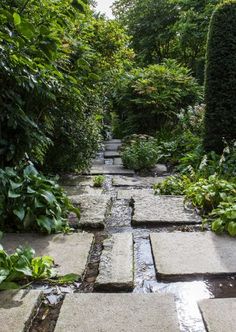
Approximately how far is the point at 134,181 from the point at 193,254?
2.61 meters

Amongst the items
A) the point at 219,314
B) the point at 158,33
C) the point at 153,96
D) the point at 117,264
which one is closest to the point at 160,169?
the point at 153,96

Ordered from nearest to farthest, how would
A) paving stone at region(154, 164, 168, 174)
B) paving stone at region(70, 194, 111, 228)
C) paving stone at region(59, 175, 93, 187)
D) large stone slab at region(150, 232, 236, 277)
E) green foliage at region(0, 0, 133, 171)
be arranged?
green foliage at region(0, 0, 133, 171), large stone slab at region(150, 232, 236, 277), paving stone at region(70, 194, 111, 228), paving stone at region(59, 175, 93, 187), paving stone at region(154, 164, 168, 174)

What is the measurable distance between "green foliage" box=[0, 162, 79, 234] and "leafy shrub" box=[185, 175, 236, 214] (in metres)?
1.22

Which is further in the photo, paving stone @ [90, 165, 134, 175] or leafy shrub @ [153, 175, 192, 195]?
paving stone @ [90, 165, 134, 175]

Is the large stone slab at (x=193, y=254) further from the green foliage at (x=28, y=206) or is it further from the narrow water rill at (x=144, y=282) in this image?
the green foliage at (x=28, y=206)

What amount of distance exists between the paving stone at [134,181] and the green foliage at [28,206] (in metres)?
1.83

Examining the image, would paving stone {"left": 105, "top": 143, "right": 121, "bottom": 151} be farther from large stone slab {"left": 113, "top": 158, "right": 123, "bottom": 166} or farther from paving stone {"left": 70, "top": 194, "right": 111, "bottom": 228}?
paving stone {"left": 70, "top": 194, "right": 111, "bottom": 228}

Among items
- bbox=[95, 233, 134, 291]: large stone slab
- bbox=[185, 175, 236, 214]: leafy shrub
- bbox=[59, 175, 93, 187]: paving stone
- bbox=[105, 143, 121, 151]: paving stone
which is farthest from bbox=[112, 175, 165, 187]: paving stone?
bbox=[105, 143, 121, 151]: paving stone

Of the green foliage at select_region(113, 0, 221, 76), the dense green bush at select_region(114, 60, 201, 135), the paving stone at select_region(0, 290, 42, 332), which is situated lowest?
the paving stone at select_region(0, 290, 42, 332)

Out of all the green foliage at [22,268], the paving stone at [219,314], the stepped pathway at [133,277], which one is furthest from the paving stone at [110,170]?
the paving stone at [219,314]

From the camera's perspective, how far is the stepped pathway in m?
1.62

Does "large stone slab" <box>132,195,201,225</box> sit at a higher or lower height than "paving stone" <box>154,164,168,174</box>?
higher

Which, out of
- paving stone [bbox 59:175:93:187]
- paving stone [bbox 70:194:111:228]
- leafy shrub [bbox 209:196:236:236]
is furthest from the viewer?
paving stone [bbox 59:175:93:187]

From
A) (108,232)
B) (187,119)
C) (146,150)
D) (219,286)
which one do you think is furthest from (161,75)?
(219,286)
